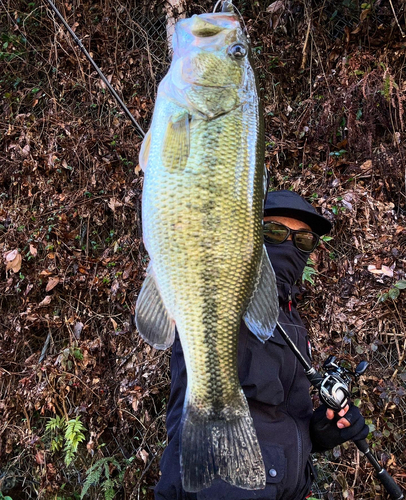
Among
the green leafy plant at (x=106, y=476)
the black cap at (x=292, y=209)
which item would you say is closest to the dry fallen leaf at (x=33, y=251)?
the green leafy plant at (x=106, y=476)

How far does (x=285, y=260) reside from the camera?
7.08ft

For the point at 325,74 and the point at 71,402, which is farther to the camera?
the point at 325,74

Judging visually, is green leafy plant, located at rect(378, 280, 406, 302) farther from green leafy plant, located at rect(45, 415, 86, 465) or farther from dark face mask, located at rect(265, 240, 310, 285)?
green leafy plant, located at rect(45, 415, 86, 465)

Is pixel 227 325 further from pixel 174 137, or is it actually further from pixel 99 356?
pixel 99 356

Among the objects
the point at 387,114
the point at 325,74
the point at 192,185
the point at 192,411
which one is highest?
the point at 192,185

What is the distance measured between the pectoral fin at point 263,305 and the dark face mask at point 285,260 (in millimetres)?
650

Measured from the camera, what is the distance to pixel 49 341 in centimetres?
440

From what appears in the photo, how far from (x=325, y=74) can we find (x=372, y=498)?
3962mm

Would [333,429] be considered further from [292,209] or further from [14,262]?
[14,262]

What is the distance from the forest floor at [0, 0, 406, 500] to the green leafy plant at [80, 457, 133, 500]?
1 centimetres

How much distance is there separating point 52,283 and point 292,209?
117 inches

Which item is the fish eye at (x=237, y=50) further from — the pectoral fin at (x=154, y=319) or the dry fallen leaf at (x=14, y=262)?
the dry fallen leaf at (x=14, y=262)

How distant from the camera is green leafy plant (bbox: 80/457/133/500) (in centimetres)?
359

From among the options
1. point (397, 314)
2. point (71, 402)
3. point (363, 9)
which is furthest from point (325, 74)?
point (71, 402)
